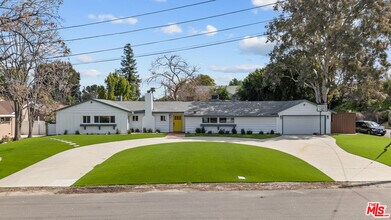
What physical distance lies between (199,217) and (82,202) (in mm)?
3812

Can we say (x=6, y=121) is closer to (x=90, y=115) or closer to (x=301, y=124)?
(x=90, y=115)

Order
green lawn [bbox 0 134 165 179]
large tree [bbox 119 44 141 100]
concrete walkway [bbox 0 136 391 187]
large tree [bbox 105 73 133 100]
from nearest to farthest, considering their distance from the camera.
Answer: concrete walkway [bbox 0 136 391 187], green lawn [bbox 0 134 165 179], large tree [bbox 105 73 133 100], large tree [bbox 119 44 141 100]

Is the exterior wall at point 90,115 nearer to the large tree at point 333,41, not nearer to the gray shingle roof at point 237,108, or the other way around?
the gray shingle roof at point 237,108

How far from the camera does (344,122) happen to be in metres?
37.2

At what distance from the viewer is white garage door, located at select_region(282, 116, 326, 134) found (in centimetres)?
3588

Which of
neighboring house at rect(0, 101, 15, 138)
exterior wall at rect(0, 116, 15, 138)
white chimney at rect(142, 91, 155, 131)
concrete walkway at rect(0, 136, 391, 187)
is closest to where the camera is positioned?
concrete walkway at rect(0, 136, 391, 187)

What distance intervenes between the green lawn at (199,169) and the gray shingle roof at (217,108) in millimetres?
17877

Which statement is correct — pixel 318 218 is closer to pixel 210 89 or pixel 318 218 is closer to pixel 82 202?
pixel 82 202

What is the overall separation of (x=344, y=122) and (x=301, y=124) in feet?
16.8

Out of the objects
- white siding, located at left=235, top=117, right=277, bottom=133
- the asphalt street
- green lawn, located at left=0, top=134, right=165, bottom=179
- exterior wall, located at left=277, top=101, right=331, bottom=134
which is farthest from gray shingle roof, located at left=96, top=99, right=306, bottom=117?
the asphalt street

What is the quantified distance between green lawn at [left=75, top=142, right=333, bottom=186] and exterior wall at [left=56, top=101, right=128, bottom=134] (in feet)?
56.9

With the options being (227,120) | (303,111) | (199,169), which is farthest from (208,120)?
(199,169)

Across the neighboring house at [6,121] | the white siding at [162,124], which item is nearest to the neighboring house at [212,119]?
the white siding at [162,124]

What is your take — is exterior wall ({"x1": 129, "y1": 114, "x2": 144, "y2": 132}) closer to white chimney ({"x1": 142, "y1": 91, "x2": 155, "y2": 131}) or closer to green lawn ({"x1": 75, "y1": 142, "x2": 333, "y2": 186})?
white chimney ({"x1": 142, "y1": 91, "x2": 155, "y2": 131})
